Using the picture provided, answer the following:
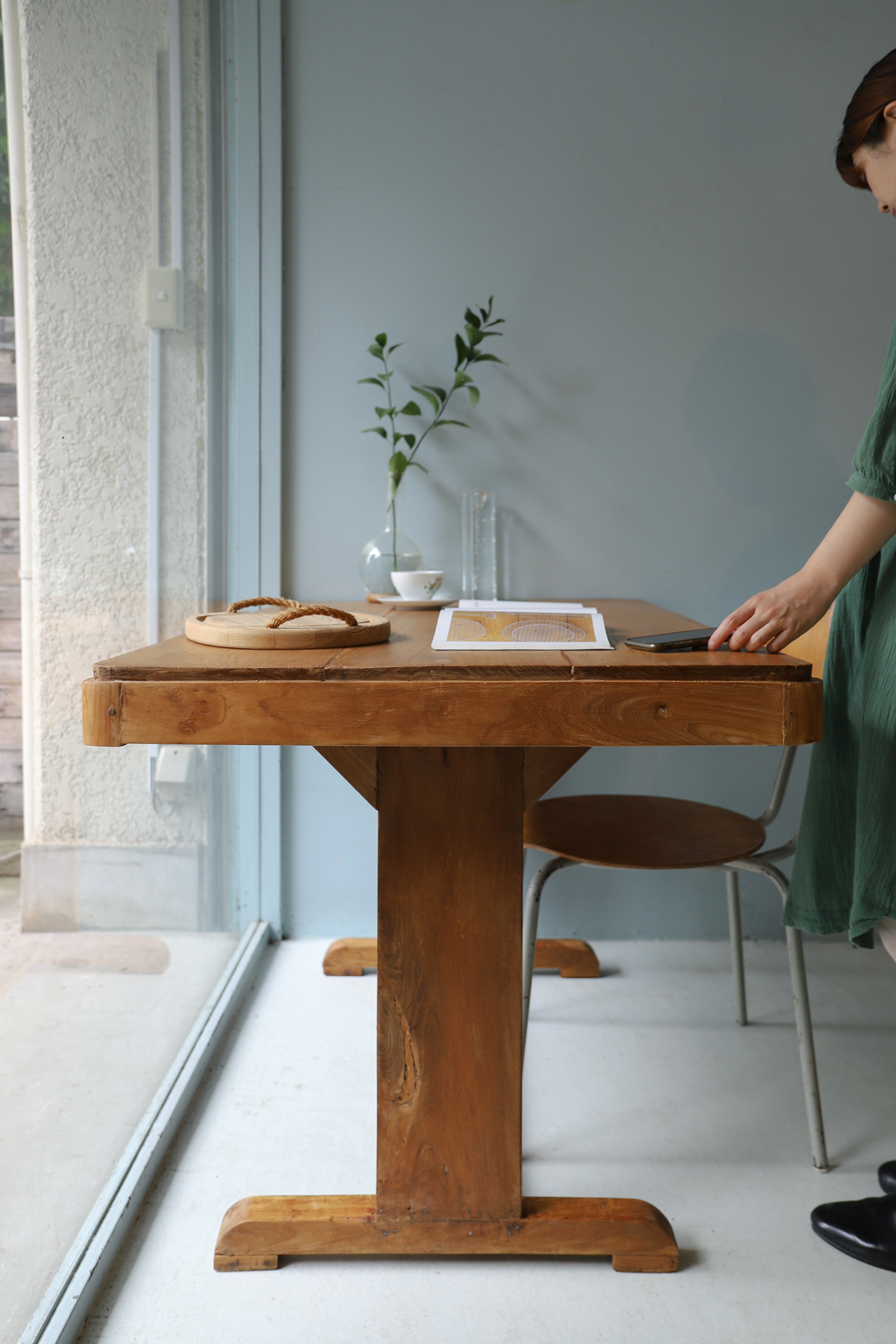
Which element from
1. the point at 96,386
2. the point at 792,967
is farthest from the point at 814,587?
the point at 96,386

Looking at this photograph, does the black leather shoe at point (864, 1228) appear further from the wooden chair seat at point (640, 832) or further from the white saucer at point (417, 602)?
the white saucer at point (417, 602)

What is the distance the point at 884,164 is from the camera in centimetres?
108

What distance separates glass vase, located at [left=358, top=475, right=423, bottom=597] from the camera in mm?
1866

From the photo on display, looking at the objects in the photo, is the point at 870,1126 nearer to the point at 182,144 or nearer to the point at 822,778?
the point at 822,778

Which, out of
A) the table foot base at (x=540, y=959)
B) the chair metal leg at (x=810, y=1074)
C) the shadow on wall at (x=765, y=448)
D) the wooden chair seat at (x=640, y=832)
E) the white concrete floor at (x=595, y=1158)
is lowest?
the white concrete floor at (x=595, y=1158)

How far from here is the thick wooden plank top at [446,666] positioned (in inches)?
35.3

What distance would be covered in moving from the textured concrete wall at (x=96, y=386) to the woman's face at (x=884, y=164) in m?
0.86

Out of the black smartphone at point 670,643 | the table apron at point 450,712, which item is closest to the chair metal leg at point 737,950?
the black smartphone at point 670,643

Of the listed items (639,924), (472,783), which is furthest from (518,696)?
(639,924)

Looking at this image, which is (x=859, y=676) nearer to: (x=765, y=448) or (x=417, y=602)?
(x=417, y=602)

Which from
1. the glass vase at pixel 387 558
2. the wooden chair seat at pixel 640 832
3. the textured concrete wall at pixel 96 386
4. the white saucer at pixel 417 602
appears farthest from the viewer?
the glass vase at pixel 387 558

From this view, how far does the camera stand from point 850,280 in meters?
2.02

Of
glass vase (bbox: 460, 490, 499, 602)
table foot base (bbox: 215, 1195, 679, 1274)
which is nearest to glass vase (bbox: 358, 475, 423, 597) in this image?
glass vase (bbox: 460, 490, 499, 602)

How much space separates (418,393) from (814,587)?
1.12 metres
